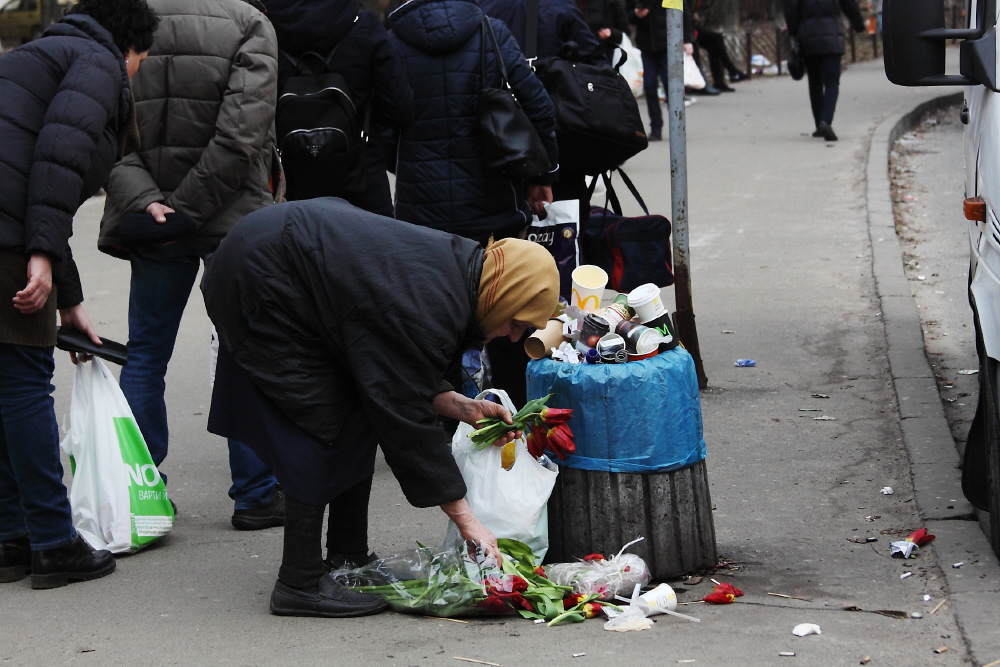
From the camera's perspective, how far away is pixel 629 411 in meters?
3.51

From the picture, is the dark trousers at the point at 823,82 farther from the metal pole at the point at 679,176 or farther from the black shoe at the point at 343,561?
the black shoe at the point at 343,561

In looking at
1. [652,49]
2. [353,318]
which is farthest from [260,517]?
[652,49]

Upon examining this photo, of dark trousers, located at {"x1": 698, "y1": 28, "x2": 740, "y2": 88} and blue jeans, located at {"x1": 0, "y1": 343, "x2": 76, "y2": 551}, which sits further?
dark trousers, located at {"x1": 698, "y1": 28, "x2": 740, "y2": 88}

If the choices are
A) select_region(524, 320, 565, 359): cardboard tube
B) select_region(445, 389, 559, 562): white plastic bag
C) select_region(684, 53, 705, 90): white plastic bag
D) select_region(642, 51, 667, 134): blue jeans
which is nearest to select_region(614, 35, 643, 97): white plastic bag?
select_region(642, 51, 667, 134): blue jeans

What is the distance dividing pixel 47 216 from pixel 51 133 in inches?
9.5

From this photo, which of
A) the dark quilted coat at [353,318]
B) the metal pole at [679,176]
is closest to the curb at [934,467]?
the metal pole at [679,176]

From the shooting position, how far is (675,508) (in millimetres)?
3623

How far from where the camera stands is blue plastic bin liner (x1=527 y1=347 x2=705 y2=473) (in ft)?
11.5

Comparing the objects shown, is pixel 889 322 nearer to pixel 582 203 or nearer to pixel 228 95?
pixel 582 203

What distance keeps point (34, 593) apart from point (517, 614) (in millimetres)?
1515

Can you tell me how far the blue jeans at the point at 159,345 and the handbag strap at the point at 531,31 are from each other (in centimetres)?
193

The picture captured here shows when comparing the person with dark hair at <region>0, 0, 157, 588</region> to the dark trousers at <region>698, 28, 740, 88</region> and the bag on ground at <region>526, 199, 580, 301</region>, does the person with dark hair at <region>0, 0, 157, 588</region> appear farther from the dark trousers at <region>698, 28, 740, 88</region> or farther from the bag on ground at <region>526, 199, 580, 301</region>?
the dark trousers at <region>698, 28, 740, 88</region>

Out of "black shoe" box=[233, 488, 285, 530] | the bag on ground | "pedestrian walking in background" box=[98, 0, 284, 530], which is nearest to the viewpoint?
"pedestrian walking in background" box=[98, 0, 284, 530]

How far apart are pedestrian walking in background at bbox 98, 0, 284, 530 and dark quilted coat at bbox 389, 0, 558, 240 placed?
0.72 m
